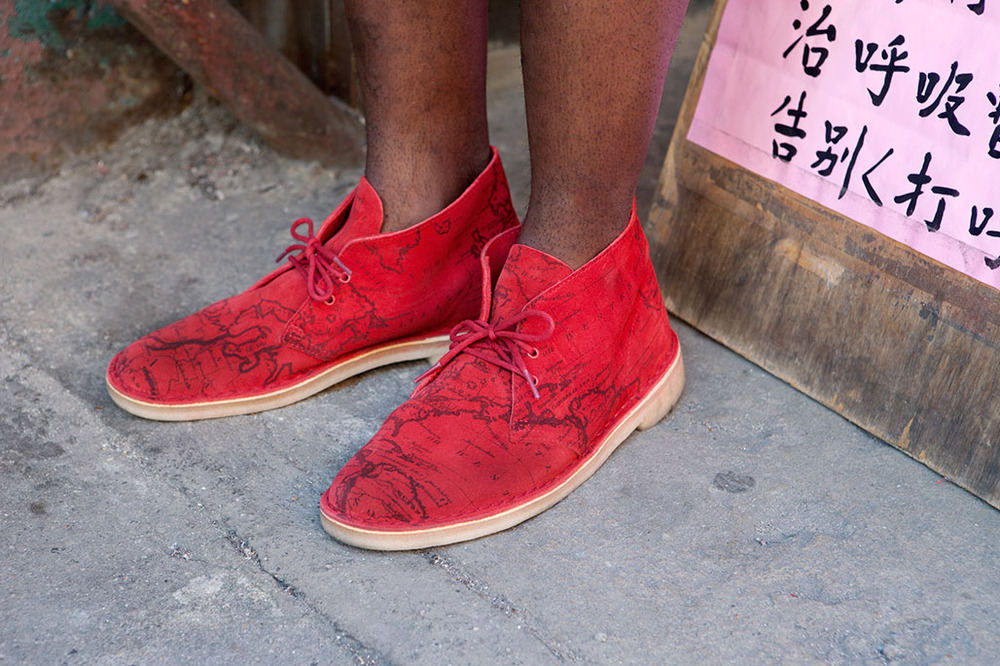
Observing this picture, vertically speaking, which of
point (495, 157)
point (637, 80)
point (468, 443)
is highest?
point (637, 80)

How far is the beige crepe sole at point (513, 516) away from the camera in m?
1.01

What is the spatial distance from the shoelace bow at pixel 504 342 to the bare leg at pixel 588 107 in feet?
0.34

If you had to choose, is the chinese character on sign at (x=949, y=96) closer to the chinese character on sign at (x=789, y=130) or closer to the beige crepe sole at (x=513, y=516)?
the chinese character on sign at (x=789, y=130)

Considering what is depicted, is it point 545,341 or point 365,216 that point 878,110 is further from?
point 365,216

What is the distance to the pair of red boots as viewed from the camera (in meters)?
1.04

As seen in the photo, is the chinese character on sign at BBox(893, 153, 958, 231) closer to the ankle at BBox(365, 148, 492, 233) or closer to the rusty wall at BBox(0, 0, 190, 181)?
the ankle at BBox(365, 148, 492, 233)

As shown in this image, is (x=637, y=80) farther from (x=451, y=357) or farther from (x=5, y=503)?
(x=5, y=503)

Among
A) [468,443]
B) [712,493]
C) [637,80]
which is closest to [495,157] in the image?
[637,80]

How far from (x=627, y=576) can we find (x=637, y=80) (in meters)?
0.57

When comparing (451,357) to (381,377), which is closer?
(451,357)

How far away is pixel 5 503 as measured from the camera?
1069 millimetres

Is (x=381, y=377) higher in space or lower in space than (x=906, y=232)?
lower

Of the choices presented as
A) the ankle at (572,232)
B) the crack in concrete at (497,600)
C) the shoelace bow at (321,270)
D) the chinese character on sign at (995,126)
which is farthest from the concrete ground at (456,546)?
the chinese character on sign at (995,126)

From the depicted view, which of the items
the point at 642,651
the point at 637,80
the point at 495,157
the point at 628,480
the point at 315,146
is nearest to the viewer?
the point at 642,651
